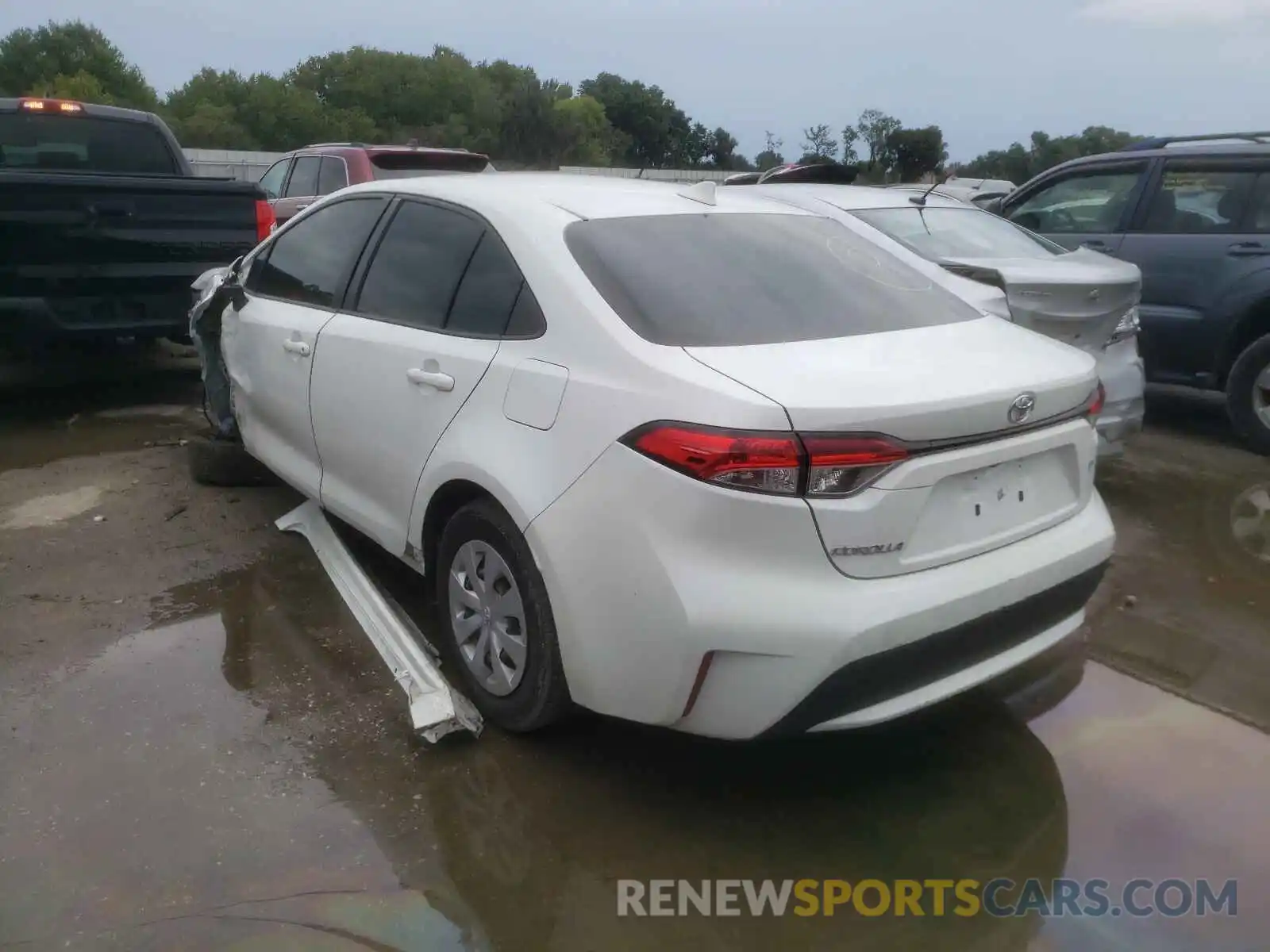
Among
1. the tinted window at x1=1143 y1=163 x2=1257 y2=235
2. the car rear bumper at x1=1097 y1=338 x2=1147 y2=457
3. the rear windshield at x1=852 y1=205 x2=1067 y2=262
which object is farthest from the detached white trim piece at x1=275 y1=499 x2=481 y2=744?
A: the tinted window at x1=1143 y1=163 x2=1257 y2=235

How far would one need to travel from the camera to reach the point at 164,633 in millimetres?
3854

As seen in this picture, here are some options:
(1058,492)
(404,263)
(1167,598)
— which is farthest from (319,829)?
(1167,598)

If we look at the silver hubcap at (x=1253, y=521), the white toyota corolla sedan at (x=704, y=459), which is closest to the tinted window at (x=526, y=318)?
the white toyota corolla sedan at (x=704, y=459)

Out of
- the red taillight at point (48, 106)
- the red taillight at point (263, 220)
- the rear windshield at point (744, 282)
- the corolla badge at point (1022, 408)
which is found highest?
the red taillight at point (48, 106)

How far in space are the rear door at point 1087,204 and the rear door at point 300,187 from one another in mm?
6400

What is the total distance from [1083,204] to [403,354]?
5.75 metres

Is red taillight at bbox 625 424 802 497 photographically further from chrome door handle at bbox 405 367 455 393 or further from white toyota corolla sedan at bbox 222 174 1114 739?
chrome door handle at bbox 405 367 455 393

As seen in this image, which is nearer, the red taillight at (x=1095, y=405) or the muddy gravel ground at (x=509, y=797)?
the muddy gravel ground at (x=509, y=797)

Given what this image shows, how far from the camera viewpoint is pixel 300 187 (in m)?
10.5

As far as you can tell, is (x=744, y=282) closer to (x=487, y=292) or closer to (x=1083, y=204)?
(x=487, y=292)

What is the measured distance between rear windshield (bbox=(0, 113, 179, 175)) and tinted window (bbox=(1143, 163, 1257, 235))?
22.7ft

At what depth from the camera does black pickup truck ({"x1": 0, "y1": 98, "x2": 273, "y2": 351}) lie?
590 centimetres

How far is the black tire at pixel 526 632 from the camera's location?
9.28 ft

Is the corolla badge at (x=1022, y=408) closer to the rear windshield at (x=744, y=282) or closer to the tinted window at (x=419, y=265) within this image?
the rear windshield at (x=744, y=282)
